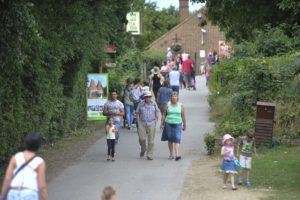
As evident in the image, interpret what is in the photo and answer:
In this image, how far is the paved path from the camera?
11023mm

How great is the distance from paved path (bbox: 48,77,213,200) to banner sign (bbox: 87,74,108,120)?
4.12ft

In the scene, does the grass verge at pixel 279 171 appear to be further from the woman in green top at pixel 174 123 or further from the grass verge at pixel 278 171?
the woman in green top at pixel 174 123

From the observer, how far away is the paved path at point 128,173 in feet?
36.2

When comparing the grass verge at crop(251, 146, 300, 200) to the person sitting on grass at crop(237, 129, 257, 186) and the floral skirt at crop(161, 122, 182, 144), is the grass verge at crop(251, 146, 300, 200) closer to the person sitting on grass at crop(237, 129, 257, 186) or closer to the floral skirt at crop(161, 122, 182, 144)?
the person sitting on grass at crop(237, 129, 257, 186)

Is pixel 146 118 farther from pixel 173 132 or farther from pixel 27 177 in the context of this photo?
pixel 27 177

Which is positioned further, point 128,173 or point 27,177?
point 128,173

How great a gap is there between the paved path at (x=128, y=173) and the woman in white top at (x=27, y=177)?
377 cm

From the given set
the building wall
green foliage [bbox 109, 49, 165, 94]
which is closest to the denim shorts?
green foliage [bbox 109, 49, 165, 94]

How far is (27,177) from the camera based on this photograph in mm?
6785

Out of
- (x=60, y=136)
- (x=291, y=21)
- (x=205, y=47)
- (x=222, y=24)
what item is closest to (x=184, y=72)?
(x=222, y=24)

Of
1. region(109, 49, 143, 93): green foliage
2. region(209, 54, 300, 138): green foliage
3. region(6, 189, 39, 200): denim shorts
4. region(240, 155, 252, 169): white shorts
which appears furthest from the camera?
region(109, 49, 143, 93): green foliage

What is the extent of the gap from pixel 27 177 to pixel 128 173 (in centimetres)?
631

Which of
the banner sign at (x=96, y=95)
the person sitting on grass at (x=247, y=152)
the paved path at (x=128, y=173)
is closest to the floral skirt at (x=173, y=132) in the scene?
the paved path at (x=128, y=173)

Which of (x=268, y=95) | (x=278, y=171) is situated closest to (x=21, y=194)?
(x=278, y=171)
